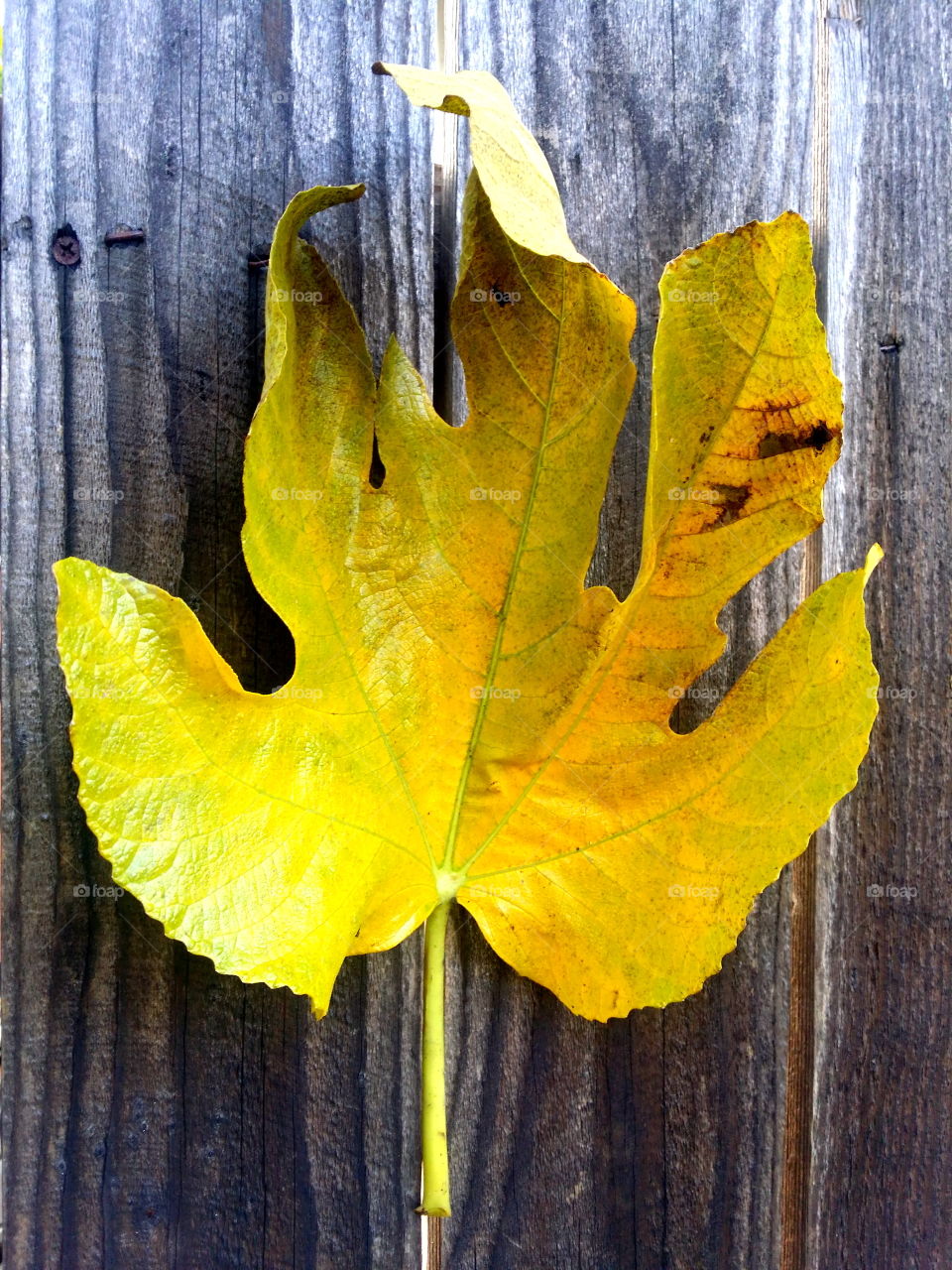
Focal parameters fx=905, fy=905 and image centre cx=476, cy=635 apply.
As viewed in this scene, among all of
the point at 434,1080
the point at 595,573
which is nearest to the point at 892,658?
the point at 595,573

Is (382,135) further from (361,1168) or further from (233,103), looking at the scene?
(361,1168)

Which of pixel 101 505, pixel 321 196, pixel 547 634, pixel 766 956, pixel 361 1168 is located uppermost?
pixel 321 196

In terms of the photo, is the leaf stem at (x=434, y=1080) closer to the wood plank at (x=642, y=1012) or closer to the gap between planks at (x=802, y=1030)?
the wood plank at (x=642, y=1012)

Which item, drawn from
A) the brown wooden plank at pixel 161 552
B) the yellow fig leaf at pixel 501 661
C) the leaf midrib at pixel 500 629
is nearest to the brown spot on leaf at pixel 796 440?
the yellow fig leaf at pixel 501 661

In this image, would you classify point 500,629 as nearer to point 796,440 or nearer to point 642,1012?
point 796,440

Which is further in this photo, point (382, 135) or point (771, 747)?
point (382, 135)

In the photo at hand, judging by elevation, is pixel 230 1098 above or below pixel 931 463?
below

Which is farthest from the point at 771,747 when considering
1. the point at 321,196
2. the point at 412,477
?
the point at 321,196
